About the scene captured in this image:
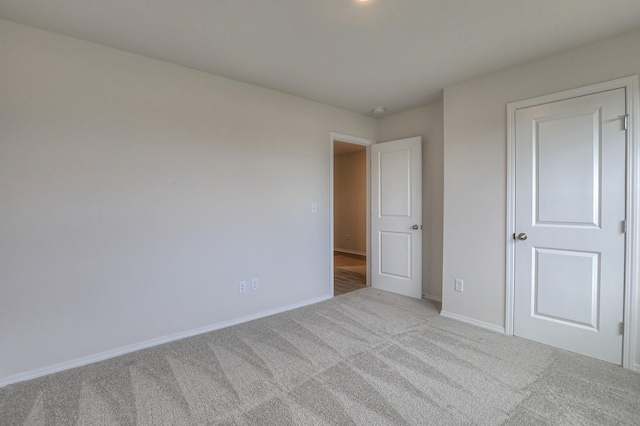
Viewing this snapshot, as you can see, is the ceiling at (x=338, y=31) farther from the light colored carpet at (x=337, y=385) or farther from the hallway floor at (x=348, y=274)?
the hallway floor at (x=348, y=274)

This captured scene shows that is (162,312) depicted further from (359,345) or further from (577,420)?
(577,420)

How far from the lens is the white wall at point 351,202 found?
278 inches

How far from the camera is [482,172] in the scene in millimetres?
2904

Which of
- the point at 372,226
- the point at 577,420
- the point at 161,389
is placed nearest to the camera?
the point at 577,420

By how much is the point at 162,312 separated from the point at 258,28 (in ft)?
8.09

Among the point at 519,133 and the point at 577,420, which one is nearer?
the point at 577,420

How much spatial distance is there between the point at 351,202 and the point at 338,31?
536 cm

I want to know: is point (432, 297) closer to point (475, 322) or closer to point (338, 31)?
point (475, 322)

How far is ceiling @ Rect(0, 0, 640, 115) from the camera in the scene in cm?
187

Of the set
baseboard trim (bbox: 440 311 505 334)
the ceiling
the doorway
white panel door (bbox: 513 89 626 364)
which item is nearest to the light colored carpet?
baseboard trim (bbox: 440 311 505 334)

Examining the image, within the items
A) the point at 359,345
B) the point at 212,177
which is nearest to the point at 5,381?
the point at 212,177

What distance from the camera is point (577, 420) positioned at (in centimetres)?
164

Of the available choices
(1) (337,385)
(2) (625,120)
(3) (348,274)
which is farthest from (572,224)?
(3) (348,274)

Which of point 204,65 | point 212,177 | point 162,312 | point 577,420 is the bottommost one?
point 577,420
